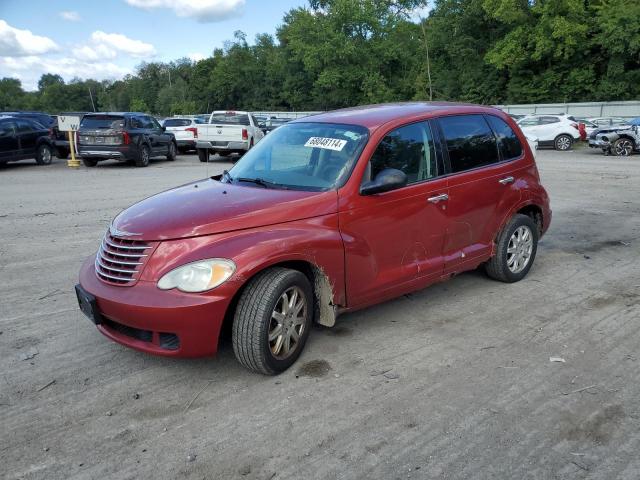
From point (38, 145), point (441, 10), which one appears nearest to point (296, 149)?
point (38, 145)

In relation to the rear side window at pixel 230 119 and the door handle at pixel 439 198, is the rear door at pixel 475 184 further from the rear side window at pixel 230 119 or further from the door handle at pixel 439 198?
the rear side window at pixel 230 119

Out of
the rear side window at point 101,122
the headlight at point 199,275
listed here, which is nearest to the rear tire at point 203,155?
the rear side window at point 101,122

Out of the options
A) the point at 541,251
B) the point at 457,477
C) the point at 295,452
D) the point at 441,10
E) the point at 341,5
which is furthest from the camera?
the point at 341,5

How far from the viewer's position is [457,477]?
9.03 feet

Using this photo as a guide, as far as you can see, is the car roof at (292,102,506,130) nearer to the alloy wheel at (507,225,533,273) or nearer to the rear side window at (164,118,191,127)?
the alloy wheel at (507,225,533,273)

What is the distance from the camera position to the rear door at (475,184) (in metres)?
4.86

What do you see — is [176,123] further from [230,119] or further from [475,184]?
[475,184]

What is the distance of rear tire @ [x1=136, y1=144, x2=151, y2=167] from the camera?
58.6 ft

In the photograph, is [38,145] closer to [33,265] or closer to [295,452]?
[33,265]

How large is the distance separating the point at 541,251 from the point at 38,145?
16.8 meters

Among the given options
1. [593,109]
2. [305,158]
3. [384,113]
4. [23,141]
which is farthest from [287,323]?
[593,109]

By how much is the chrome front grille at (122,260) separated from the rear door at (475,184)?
2522mm

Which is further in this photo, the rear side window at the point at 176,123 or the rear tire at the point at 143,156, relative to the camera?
the rear side window at the point at 176,123

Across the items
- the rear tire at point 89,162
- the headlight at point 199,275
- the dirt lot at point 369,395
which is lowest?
the dirt lot at point 369,395
